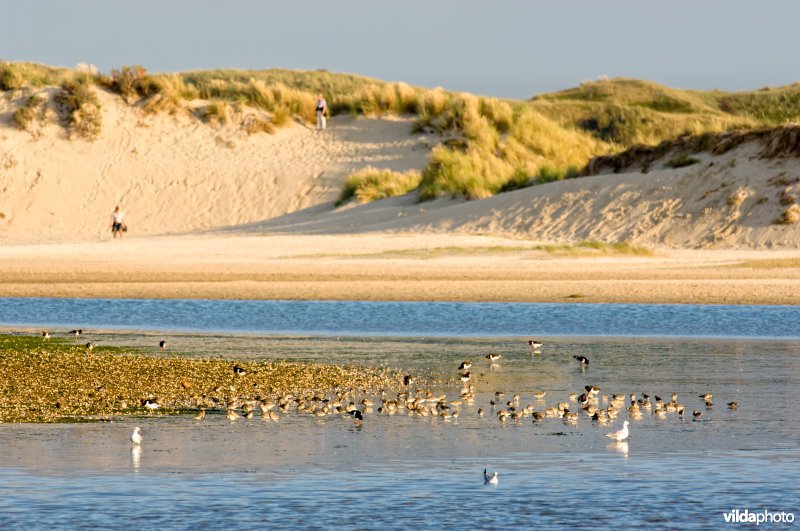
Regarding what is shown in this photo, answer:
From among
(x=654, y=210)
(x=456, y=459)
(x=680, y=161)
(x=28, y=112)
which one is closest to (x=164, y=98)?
(x=28, y=112)

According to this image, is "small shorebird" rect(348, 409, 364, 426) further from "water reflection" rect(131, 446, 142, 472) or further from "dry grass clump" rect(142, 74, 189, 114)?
"dry grass clump" rect(142, 74, 189, 114)

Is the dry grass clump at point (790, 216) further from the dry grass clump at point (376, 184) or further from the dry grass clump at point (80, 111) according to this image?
the dry grass clump at point (80, 111)

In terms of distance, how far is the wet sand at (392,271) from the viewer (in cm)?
2222

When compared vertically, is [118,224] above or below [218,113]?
below

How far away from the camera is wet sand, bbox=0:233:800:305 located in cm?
2222

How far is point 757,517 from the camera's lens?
8406 mm

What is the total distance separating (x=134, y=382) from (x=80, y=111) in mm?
31749

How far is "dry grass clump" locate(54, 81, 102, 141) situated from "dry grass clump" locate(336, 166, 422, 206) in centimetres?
939

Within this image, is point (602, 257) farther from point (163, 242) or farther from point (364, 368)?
point (364, 368)

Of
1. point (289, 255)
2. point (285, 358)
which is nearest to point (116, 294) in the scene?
point (289, 255)

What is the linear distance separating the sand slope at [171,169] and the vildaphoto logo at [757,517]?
3089 cm

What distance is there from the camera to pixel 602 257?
89.2ft

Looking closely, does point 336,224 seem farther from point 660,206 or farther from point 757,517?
point 757,517

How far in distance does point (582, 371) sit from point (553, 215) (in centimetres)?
1658
